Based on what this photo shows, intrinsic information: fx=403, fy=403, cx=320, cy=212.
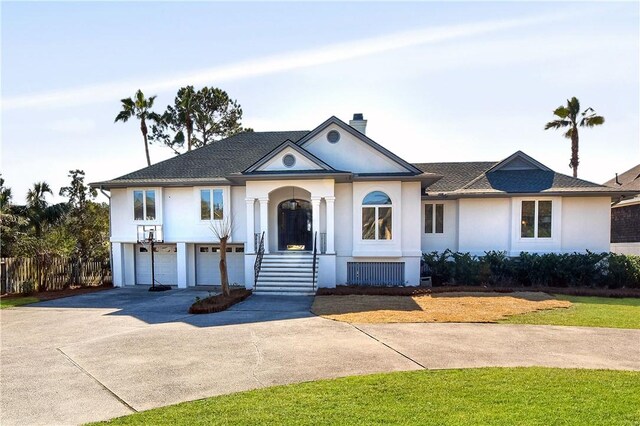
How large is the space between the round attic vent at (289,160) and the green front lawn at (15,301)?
33.3 feet

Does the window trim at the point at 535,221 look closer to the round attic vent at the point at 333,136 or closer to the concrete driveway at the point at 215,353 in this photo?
the round attic vent at the point at 333,136

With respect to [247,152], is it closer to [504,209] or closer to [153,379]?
[504,209]

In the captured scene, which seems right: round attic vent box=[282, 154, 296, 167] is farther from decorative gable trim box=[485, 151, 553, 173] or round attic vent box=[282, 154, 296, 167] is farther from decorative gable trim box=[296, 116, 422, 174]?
decorative gable trim box=[485, 151, 553, 173]

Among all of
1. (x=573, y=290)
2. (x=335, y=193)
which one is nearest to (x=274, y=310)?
(x=335, y=193)

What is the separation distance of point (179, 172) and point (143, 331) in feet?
34.4

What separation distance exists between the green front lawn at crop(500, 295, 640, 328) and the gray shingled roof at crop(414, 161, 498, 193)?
7875mm

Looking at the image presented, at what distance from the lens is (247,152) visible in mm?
20078

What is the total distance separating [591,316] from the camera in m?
10.5

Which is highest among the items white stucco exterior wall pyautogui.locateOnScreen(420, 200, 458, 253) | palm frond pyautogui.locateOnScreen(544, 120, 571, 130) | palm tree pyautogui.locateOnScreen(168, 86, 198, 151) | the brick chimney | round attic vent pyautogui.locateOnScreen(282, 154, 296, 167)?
palm tree pyautogui.locateOnScreen(168, 86, 198, 151)

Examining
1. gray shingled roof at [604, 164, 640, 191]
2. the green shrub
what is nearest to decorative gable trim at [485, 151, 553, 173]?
gray shingled roof at [604, 164, 640, 191]

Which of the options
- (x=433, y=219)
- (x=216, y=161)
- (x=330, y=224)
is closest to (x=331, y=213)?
(x=330, y=224)

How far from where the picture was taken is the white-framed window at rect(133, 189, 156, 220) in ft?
58.5

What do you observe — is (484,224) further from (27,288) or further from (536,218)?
(27,288)

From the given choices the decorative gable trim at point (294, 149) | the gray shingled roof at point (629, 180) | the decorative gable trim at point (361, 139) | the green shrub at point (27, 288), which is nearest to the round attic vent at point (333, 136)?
the decorative gable trim at point (361, 139)
